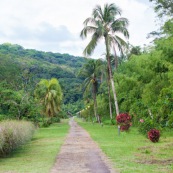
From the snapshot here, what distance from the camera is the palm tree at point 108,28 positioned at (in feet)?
96.6

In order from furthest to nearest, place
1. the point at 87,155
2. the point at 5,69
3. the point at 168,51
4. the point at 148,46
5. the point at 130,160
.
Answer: the point at 5,69
the point at 148,46
the point at 168,51
the point at 87,155
the point at 130,160

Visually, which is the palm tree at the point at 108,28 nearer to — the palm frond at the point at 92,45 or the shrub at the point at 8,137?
the palm frond at the point at 92,45

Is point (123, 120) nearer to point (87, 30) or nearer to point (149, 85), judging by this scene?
point (149, 85)

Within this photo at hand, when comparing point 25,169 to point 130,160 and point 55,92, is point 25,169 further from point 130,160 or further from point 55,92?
point 55,92

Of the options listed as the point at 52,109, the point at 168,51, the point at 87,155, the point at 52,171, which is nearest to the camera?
the point at 52,171

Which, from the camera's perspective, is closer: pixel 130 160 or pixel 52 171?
pixel 52 171

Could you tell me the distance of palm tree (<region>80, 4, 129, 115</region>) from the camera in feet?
96.6

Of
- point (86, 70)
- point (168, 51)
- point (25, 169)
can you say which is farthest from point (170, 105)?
point (86, 70)

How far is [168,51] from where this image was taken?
18.4 metres

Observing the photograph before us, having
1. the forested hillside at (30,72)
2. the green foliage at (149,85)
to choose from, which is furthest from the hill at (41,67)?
the green foliage at (149,85)

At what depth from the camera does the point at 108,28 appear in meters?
29.8

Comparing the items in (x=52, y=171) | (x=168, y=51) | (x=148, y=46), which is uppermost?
(x=148, y=46)

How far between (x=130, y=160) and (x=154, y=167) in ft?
5.64

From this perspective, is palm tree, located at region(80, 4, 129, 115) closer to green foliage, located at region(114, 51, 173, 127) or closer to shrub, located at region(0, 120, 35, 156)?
green foliage, located at region(114, 51, 173, 127)
